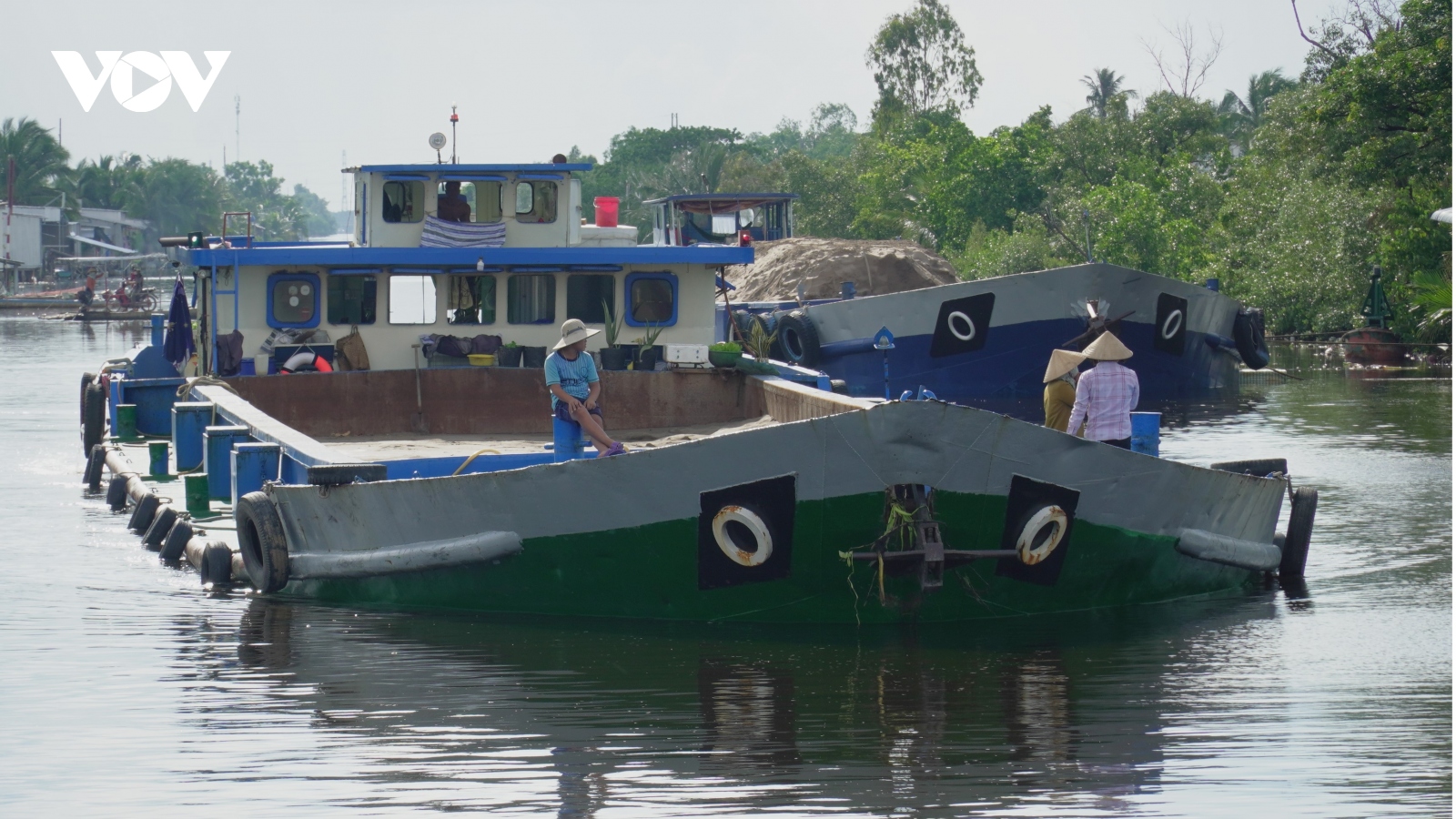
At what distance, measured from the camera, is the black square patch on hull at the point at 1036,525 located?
9.52m

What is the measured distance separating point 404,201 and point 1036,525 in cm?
936

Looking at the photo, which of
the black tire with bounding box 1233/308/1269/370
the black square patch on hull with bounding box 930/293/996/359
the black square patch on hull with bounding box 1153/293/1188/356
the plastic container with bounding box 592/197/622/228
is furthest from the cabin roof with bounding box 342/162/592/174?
the black tire with bounding box 1233/308/1269/370

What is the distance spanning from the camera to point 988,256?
51.8 meters

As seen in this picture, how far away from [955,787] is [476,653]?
346 centimetres

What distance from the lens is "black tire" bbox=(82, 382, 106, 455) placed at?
19.8 meters

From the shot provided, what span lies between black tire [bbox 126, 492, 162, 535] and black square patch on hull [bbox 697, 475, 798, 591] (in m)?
6.34

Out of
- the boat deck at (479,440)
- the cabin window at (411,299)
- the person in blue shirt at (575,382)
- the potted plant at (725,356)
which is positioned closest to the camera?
the person in blue shirt at (575,382)

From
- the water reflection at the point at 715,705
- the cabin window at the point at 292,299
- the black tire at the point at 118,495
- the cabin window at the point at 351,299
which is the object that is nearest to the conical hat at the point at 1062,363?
the water reflection at the point at 715,705

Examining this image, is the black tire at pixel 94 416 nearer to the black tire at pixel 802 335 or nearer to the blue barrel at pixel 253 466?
the blue barrel at pixel 253 466

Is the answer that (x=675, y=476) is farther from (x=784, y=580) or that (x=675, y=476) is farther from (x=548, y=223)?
(x=548, y=223)

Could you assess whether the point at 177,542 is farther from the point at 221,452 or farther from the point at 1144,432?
the point at 1144,432

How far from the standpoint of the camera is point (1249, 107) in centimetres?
8512

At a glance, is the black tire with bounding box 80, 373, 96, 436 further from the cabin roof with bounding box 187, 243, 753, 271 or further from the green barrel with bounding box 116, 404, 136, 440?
the cabin roof with bounding box 187, 243, 753, 271

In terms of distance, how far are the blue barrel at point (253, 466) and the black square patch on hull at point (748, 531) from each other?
3.82 m
